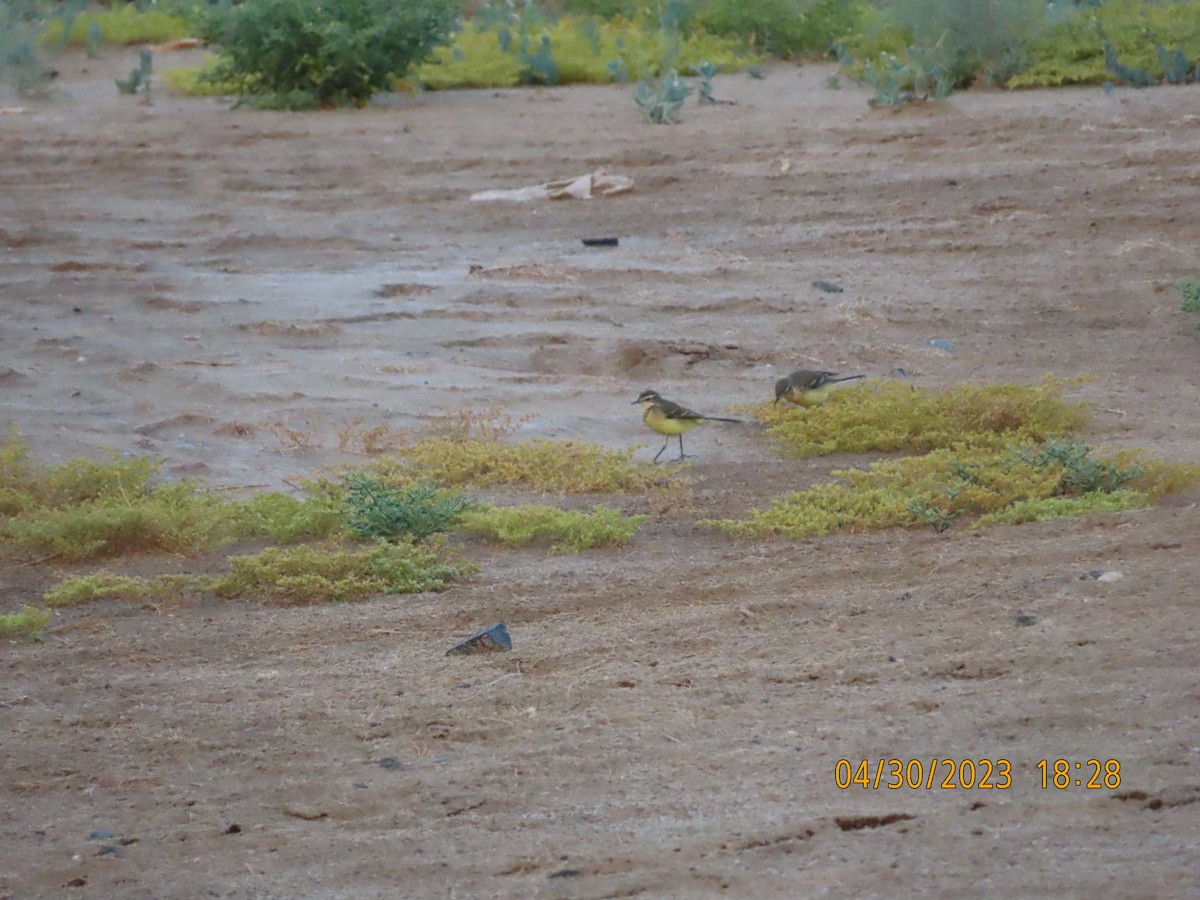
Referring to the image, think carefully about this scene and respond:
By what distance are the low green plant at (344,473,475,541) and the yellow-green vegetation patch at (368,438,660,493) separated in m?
0.46

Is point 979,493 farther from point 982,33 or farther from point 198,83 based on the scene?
point 198,83

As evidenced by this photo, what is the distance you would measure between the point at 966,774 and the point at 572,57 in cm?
1392

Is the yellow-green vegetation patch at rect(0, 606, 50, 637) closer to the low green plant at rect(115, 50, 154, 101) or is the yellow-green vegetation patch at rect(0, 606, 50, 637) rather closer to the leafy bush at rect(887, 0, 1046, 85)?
the leafy bush at rect(887, 0, 1046, 85)

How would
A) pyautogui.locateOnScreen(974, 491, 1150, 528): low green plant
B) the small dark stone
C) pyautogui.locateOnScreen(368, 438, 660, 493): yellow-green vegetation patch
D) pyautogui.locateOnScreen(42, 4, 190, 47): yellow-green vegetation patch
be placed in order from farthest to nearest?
pyautogui.locateOnScreen(42, 4, 190, 47): yellow-green vegetation patch → pyautogui.locateOnScreen(368, 438, 660, 493): yellow-green vegetation patch → pyautogui.locateOnScreen(974, 491, 1150, 528): low green plant → the small dark stone

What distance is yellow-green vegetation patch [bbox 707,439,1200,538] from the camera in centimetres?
545

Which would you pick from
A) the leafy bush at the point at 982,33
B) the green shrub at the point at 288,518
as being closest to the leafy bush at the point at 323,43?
the leafy bush at the point at 982,33

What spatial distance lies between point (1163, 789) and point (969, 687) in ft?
2.30

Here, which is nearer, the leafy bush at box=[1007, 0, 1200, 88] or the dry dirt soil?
the dry dirt soil

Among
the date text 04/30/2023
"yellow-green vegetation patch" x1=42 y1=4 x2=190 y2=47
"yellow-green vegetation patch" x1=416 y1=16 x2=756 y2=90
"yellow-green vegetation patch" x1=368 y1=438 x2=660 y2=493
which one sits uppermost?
"yellow-green vegetation patch" x1=42 y1=4 x2=190 y2=47

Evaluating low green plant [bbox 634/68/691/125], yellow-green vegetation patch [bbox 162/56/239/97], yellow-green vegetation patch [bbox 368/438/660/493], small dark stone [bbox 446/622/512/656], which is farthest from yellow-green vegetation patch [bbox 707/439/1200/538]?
yellow-green vegetation patch [bbox 162/56/239/97]

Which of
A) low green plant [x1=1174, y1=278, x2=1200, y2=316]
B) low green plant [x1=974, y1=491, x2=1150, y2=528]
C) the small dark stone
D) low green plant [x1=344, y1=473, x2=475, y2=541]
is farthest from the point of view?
low green plant [x1=1174, y1=278, x2=1200, y2=316]

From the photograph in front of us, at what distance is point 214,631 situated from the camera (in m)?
4.89

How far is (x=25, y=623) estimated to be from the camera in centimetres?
486

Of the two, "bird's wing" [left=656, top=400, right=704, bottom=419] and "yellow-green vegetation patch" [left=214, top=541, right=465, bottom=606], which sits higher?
"bird's wing" [left=656, top=400, right=704, bottom=419]
